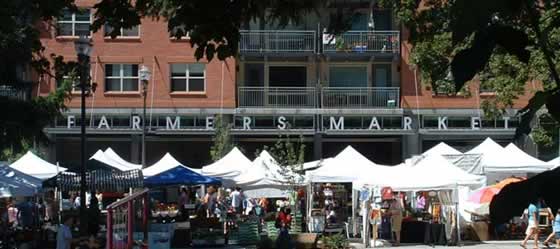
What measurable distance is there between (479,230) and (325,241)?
540 centimetres

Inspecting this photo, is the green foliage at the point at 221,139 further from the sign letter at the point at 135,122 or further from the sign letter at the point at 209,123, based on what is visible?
the sign letter at the point at 135,122

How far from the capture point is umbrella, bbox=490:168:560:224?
74.1 inches

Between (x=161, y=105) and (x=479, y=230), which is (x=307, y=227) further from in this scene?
(x=161, y=105)

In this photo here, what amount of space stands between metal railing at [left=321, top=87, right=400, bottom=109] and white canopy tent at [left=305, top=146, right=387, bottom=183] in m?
15.1

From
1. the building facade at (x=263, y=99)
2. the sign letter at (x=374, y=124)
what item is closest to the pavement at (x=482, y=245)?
the sign letter at (x=374, y=124)

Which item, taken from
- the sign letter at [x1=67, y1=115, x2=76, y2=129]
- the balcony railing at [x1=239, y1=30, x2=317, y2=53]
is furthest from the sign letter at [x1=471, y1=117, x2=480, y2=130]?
the sign letter at [x1=67, y1=115, x2=76, y2=129]

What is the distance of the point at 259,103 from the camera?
45969mm

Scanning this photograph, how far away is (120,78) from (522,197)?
4447cm

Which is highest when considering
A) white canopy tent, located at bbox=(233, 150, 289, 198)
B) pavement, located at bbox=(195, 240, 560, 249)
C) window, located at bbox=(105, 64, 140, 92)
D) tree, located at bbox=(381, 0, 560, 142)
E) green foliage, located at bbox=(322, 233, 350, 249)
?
window, located at bbox=(105, 64, 140, 92)

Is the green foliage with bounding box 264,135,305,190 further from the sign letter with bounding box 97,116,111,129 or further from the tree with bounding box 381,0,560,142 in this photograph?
the tree with bounding box 381,0,560,142

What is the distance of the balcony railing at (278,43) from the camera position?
4538 centimetres

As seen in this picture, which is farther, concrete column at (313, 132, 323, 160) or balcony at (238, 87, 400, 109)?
balcony at (238, 87, 400, 109)

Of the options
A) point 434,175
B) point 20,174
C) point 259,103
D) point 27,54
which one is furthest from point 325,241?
point 259,103

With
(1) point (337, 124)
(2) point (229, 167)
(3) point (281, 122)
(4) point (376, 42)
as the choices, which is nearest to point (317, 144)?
(1) point (337, 124)
